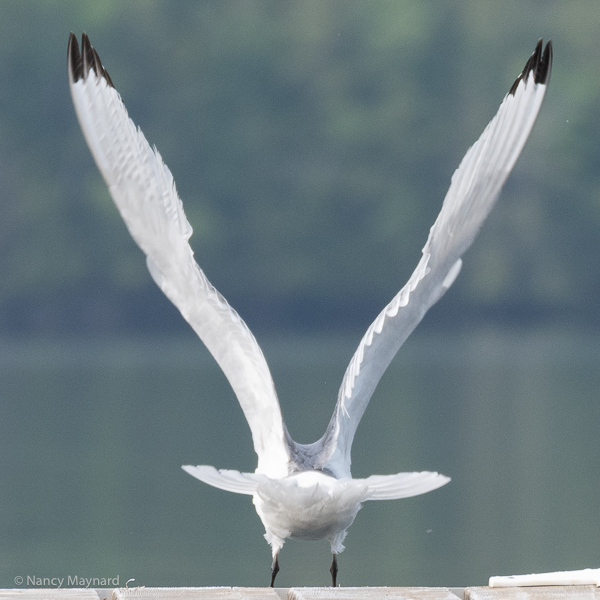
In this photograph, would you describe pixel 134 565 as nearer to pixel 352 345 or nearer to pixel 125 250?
pixel 352 345

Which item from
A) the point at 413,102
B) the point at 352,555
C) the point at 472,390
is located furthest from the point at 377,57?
the point at 352,555

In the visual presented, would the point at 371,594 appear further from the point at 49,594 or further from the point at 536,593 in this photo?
the point at 49,594

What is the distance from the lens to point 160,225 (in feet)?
10.5

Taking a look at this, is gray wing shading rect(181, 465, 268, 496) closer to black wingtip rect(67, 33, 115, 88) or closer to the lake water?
black wingtip rect(67, 33, 115, 88)

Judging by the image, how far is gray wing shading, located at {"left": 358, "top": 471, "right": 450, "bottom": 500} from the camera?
2838 millimetres

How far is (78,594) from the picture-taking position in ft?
8.15

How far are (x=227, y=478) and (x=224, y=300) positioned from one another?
490 mm

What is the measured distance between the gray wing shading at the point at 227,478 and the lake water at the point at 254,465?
8.68 ft

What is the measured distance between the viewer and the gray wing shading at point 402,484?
2838mm

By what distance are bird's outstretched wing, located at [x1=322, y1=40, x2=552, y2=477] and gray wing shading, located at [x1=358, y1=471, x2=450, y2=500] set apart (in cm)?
23

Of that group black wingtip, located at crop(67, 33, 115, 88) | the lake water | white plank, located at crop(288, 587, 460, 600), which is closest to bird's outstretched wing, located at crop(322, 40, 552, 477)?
white plank, located at crop(288, 587, 460, 600)

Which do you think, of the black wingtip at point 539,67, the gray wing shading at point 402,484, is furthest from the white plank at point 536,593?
the black wingtip at point 539,67

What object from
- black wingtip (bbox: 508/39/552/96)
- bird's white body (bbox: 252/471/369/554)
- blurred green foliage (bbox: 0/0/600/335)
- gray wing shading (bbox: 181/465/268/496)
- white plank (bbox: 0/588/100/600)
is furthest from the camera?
blurred green foliage (bbox: 0/0/600/335)

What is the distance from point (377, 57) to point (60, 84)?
5.33 metres
